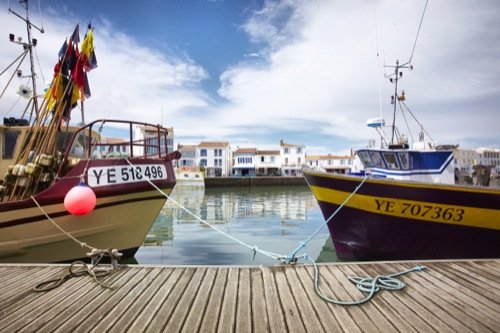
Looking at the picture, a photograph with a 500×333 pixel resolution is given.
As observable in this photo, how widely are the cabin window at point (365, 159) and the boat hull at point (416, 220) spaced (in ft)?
6.18

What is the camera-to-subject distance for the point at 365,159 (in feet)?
29.0

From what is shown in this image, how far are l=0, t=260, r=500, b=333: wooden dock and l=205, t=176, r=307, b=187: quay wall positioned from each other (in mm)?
45547

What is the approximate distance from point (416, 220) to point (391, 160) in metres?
2.31

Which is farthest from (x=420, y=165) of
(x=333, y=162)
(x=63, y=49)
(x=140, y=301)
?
(x=333, y=162)

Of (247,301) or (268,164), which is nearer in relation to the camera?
(247,301)

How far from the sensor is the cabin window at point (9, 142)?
813cm

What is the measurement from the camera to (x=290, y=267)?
14.0 feet

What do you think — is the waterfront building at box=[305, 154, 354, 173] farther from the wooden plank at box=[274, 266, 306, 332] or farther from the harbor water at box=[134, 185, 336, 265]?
the wooden plank at box=[274, 266, 306, 332]

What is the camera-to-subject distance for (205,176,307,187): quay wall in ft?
163

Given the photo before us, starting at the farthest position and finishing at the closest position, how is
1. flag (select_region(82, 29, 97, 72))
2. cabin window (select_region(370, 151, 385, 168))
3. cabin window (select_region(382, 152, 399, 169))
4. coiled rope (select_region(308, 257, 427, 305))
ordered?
1. cabin window (select_region(370, 151, 385, 168))
2. cabin window (select_region(382, 152, 399, 169))
3. flag (select_region(82, 29, 97, 72))
4. coiled rope (select_region(308, 257, 427, 305))

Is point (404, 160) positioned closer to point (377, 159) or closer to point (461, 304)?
point (377, 159)

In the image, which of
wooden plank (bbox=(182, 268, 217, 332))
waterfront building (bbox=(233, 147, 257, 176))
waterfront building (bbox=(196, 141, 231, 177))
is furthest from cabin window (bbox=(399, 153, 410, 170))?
waterfront building (bbox=(233, 147, 257, 176))

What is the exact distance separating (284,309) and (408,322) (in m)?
1.19

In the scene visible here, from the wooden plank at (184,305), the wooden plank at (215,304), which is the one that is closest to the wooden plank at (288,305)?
the wooden plank at (215,304)
